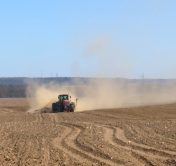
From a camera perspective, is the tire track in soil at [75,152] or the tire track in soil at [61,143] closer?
the tire track in soil at [75,152]

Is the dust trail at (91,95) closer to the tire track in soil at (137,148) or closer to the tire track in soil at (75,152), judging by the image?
the tire track in soil at (137,148)

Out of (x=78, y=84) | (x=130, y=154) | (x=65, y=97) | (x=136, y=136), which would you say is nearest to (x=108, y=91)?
(x=78, y=84)

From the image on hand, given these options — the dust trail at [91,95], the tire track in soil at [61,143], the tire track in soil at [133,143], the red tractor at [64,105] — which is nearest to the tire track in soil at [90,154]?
the tire track in soil at [61,143]

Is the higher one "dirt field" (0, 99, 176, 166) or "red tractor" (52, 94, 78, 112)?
"red tractor" (52, 94, 78, 112)

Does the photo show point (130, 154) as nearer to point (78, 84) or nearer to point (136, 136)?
point (136, 136)

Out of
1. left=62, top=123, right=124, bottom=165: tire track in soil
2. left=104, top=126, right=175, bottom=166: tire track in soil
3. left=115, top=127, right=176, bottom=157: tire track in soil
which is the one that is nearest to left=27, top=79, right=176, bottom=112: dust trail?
left=115, top=127, right=176, bottom=157: tire track in soil

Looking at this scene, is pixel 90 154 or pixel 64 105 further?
pixel 64 105

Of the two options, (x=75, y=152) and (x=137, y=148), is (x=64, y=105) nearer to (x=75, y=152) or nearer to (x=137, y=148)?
(x=137, y=148)

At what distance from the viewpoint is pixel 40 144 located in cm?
1630

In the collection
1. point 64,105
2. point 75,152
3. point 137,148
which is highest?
point 64,105

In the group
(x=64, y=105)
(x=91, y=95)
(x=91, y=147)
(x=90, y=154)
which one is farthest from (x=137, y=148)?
(x=91, y=95)

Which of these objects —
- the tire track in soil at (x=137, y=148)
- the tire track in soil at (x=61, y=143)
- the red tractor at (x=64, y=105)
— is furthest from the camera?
the red tractor at (x=64, y=105)

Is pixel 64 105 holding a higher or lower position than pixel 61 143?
higher

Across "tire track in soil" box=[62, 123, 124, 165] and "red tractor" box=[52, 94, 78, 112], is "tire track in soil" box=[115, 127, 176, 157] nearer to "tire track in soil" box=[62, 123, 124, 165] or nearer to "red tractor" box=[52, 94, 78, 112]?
"tire track in soil" box=[62, 123, 124, 165]
